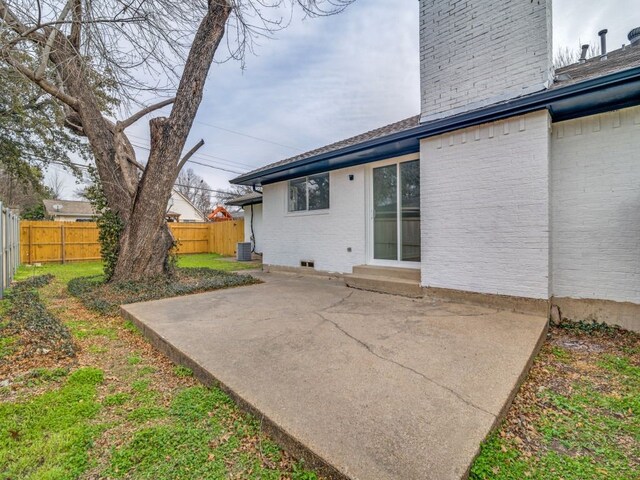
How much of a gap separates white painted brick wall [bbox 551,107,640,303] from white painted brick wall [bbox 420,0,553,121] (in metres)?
0.93

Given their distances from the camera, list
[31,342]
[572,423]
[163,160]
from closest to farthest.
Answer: [572,423]
[31,342]
[163,160]

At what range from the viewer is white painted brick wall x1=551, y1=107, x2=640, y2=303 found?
379 centimetres

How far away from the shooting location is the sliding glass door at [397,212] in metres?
5.80

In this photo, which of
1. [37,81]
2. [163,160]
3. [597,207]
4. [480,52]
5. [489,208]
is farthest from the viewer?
[163,160]

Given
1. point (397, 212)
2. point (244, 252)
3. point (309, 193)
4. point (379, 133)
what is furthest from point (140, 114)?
point (244, 252)

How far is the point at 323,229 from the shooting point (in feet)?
24.1

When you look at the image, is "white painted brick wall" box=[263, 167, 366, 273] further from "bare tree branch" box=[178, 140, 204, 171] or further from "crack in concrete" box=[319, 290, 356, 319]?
"bare tree branch" box=[178, 140, 204, 171]

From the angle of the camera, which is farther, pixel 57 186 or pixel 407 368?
pixel 57 186

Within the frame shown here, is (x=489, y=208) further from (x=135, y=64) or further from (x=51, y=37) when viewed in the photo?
(x=51, y=37)

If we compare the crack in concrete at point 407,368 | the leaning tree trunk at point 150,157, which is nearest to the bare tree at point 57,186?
the leaning tree trunk at point 150,157

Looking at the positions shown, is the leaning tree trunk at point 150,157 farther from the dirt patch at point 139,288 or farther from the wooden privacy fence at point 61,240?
the wooden privacy fence at point 61,240

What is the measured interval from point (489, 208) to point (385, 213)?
2.13m

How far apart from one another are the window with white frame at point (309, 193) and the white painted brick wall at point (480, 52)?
9.29 ft

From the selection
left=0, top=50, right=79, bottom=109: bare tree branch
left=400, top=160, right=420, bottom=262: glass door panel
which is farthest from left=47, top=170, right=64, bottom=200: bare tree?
left=400, top=160, right=420, bottom=262: glass door panel
